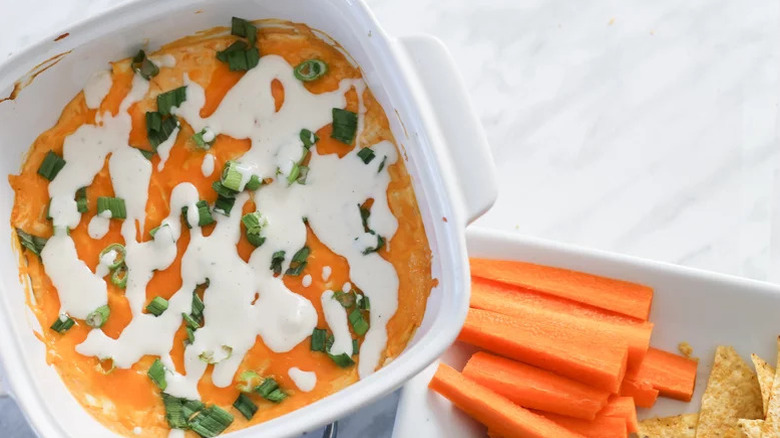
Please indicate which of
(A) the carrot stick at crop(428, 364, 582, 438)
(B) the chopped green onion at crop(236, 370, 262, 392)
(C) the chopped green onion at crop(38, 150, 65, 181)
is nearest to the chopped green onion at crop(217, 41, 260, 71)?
(C) the chopped green onion at crop(38, 150, 65, 181)

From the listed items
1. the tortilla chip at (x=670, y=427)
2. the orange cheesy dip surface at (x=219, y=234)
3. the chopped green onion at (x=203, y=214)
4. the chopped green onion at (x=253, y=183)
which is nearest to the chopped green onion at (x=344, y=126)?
the orange cheesy dip surface at (x=219, y=234)

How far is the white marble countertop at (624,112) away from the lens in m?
1.79

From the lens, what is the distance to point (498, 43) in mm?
1836

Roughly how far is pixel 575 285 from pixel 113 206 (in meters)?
0.85

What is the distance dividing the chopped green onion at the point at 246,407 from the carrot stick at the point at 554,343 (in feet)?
1.32

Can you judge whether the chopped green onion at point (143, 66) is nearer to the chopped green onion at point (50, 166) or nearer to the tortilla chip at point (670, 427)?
the chopped green onion at point (50, 166)

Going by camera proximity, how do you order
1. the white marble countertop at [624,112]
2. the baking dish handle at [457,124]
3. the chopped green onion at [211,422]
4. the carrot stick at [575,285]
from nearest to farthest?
the baking dish handle at [457,124], the chopped green onion at [211,422], the carrot stick at [575,285], the white marble countertop at [624,112]

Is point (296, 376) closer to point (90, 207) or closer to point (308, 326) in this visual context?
point (308, 326)

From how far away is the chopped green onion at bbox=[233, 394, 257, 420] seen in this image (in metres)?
1.52

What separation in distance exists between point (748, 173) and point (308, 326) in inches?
38.2

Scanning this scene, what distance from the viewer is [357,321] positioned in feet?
4.97

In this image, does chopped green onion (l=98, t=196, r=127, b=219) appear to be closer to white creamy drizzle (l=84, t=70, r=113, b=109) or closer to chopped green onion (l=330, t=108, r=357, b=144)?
white creamy drizzle (l=84, t=70, r=113, b=109)

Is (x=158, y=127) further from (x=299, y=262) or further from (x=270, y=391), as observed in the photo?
(x=270, y=391)

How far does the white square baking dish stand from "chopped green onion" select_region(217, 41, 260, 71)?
0.16ft
